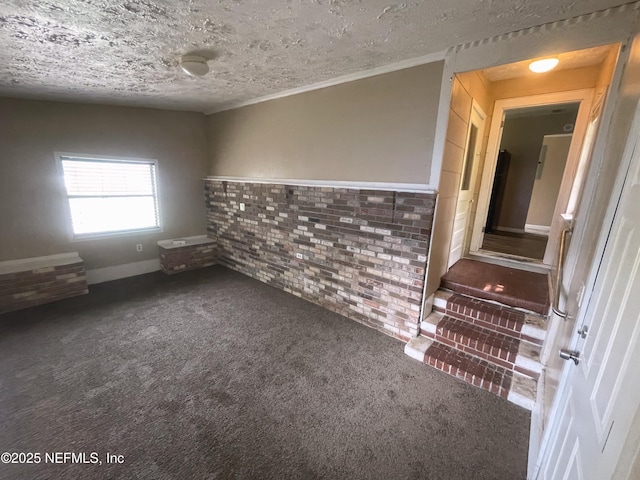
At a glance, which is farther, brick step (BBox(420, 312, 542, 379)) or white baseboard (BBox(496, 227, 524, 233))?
white baseboard (BBox(496, 227, 524, 233))

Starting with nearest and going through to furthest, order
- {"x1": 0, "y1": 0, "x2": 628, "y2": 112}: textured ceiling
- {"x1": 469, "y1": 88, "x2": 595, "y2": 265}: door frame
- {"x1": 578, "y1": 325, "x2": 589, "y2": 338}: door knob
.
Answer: {"x1": 578, "y1": 325, "x2": 589, "y2": 338}: door knob → {"x1": 0, "y1": 0, "x2": 628, "y2": 112}: textured ceiling → {"x1": 469, "y1": 88, "x2": 595, "y2": 265}: door frame

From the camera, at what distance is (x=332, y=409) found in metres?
1.97

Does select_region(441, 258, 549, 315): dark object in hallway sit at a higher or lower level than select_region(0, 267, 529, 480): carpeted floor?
higher

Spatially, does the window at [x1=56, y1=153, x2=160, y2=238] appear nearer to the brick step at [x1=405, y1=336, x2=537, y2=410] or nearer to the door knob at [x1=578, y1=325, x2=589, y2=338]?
the brick step at [x1=405, y1=336, x2=537, y2=410]

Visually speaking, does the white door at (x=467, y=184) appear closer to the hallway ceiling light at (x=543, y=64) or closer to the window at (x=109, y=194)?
the hallway ceiling light at (x=543, y=64)

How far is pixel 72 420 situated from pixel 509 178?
26.6ft

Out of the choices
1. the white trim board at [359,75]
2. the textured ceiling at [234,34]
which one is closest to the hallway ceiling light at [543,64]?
the textured ceiling at [234,34]

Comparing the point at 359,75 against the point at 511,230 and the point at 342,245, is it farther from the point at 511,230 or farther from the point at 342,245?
the point at 511,230

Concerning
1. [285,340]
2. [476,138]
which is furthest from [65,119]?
[476,138]

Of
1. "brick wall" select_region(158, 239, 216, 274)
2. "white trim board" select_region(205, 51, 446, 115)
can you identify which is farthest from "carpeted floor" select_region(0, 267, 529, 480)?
"white trim board" select_region(205, 51, 446, 115)

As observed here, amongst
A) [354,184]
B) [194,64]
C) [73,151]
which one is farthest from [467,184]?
[73,151]

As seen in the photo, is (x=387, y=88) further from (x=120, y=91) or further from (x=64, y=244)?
(x=64, y=244)

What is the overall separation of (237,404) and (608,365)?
6.86 feet

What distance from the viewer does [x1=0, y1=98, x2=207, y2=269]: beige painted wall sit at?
328cm
